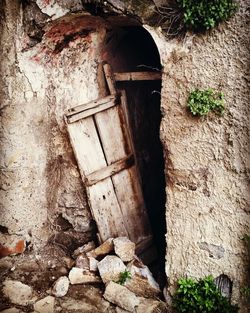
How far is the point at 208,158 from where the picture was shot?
3080 millimetres

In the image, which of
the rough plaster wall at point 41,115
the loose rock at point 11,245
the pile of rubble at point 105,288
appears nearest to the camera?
the pile of rubble at point 105,288

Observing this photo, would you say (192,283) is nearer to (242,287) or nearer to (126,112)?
(242,287)

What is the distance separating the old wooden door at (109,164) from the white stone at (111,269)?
465mm

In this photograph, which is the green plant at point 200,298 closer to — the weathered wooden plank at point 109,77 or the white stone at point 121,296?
the white stone at point 121,296

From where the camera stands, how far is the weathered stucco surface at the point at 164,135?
2.92 meters

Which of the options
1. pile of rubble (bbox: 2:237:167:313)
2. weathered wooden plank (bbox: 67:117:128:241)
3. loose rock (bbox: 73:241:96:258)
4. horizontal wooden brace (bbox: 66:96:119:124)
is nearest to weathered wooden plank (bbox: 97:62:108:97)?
horizontal wooden brace (bbox: 66:96:119:124)

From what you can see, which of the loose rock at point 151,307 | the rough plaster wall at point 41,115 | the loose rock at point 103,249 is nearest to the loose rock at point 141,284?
the loose rock at point 151,307

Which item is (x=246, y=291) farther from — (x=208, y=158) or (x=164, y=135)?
(x=164, y=135)

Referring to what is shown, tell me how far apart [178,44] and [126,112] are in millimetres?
1344

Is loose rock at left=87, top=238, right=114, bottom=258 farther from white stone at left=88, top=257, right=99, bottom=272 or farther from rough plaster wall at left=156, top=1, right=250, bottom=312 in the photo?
rough plaster wall at left=156, top=1, right=250, bottom=312

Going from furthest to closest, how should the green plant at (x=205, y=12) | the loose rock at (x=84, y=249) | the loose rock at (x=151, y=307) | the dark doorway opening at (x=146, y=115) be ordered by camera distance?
the dark doorway opening at (x=146, y=115) < the loose rock at (x=84, y=249) < the loose rock at (x=151, y=307) < the green plant at (x=205, y=12)

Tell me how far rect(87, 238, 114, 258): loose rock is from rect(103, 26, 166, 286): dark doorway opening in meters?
0.86

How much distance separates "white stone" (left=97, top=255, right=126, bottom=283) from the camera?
3.67 m

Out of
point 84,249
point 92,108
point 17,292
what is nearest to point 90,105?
point 92,108
